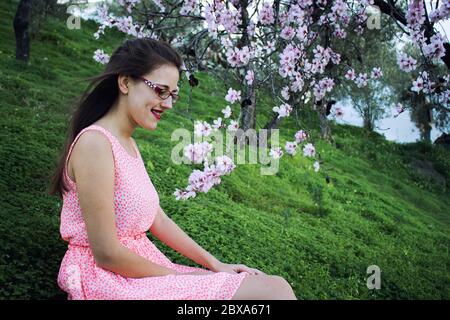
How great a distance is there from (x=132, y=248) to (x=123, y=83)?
0.87 m

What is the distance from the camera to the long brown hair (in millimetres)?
2705

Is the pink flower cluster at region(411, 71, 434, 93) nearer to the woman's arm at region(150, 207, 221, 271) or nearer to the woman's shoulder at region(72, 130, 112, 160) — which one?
the woman's arm at region(150, 207, 221, 271)

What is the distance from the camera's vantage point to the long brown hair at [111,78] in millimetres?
2705

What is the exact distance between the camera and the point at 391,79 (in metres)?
22.7

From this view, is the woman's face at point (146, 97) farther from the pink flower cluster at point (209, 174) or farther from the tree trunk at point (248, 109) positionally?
the tree trunk at point (248, 109)

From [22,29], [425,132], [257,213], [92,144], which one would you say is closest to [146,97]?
[92,144]

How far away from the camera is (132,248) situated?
2738mm

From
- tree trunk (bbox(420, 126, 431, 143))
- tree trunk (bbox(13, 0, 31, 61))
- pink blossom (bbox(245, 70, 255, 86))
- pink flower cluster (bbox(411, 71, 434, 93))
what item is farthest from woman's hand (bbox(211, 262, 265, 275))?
tree trunk (bbox(420, 126, 431, 143))

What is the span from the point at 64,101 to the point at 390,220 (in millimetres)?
6080

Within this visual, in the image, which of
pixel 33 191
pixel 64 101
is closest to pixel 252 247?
pixel 33 191

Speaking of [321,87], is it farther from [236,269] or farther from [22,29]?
[22,29]

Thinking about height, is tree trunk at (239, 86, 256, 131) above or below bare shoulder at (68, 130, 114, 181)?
above
